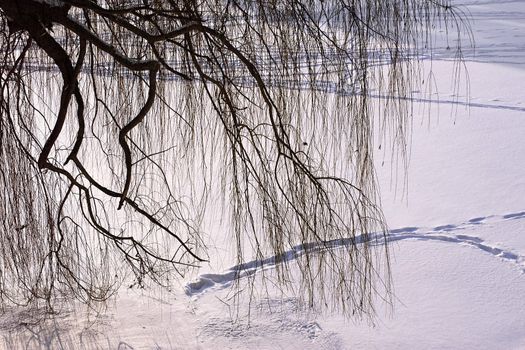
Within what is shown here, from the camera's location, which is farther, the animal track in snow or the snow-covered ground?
the animal track in snow

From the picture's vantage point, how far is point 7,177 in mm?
2227

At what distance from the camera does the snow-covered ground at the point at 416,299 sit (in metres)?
3.04

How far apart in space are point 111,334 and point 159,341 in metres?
0.17

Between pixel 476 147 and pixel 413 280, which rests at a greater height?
pixel 476 147

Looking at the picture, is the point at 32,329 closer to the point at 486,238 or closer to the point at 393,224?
the point at 393,224

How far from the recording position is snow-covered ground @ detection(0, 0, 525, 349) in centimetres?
304

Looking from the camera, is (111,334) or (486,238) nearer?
(111,334)

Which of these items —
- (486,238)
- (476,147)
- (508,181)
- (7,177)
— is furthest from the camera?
(476,147)

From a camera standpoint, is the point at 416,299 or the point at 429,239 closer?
the point at 416,299

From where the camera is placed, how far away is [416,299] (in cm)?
341

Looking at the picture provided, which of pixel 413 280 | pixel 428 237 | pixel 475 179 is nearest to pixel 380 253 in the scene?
pixel 413 280

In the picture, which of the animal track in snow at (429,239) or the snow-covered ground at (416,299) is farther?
the animal track in snow at (429,239)

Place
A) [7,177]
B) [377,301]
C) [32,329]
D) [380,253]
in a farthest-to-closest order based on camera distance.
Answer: [380,253] < [377,301] < [32,329] < [7,177]

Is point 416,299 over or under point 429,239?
under
